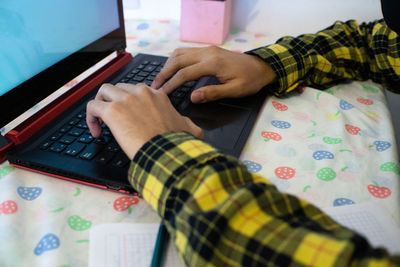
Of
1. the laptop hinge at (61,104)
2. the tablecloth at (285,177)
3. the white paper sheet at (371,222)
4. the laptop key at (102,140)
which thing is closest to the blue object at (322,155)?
the tablecloth at (285,177)

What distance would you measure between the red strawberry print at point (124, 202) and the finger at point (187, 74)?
0.24m

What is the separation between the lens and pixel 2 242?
1.23ft

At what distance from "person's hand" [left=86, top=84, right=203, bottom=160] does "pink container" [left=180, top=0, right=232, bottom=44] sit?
0.46 m

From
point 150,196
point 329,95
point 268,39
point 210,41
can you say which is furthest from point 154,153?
point 268,39

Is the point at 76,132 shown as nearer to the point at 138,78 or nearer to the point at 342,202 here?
the point at 138,78

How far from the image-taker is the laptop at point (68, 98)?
17.8 inches

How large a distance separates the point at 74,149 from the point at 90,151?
0.02 m

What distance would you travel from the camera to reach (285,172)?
485 mm

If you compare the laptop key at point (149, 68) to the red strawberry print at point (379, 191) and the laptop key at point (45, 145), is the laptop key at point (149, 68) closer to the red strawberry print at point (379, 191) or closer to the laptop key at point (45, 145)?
the laptop key at point (45, 145)

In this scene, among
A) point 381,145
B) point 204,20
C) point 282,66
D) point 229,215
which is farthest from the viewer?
point 204,20

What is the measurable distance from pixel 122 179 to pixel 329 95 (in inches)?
17.2

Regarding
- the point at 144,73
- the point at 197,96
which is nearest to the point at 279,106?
the point at 197,96

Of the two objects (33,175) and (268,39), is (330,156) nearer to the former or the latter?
(33,175)

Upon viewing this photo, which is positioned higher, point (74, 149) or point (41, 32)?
point (41, 32)
